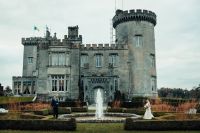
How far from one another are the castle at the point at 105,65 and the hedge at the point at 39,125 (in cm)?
2962

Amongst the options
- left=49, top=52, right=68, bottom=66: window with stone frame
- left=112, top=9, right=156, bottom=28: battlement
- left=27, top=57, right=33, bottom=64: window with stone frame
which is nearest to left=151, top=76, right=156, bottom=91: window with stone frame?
left=112, top=9, right=156, bottom=28: battlement

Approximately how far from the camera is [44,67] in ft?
170

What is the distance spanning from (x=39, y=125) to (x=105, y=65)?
107 feet

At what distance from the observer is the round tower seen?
5188 centimetres

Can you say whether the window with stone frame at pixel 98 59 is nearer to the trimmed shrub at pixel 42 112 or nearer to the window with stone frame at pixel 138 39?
the window with stone frame at pixel 138 39

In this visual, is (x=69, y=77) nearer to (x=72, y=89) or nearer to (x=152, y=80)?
(x=72, y=89)

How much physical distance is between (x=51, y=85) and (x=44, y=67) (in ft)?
9.89

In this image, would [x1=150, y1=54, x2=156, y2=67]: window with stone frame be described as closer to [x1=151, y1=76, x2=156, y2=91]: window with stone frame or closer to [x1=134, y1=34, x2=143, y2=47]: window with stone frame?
[x1=151, y1=76, x2=156, y2=91]: window with stone frame

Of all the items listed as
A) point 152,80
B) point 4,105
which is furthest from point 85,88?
point 4,105

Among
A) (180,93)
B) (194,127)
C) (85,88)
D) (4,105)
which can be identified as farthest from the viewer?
(180,93)

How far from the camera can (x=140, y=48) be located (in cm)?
5253

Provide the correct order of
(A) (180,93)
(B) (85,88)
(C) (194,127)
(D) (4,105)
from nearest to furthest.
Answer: (C) (194,127) < (D) (4,105) < (B) (85,88) < (A) (180,93)

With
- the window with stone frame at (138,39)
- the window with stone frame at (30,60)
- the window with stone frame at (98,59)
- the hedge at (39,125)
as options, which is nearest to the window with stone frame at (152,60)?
the window with stone frame at (138,39)

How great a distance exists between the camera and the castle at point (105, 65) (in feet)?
167
